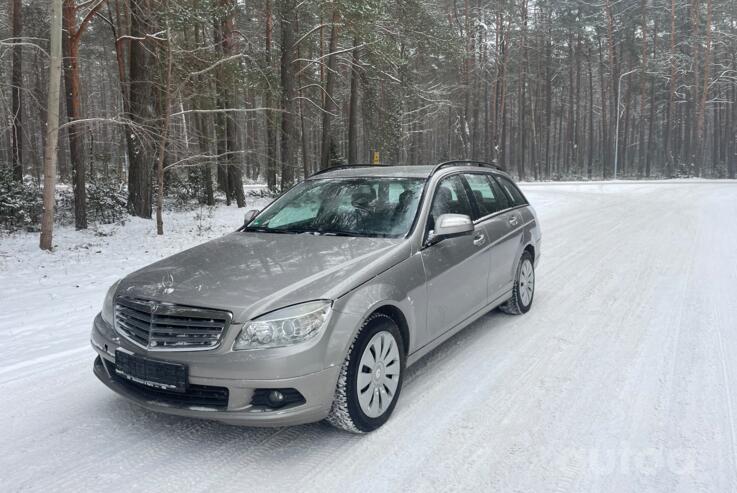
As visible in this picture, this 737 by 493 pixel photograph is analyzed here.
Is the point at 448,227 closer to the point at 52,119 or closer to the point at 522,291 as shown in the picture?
the point at 522,291

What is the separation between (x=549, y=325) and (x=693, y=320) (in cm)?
149

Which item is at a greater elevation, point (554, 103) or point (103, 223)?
point (554, 103)

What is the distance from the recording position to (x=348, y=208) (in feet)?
15.1

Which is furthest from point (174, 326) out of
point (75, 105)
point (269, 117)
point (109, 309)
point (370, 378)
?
point (269, 117)

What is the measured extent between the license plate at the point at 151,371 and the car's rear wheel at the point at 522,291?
3810mm

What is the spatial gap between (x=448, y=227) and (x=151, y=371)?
2.28 m

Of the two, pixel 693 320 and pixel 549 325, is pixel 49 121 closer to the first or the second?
pixel 549 325

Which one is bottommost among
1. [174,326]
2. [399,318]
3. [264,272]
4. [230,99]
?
[399,318]

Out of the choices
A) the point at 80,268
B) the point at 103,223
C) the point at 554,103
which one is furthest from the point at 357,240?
the point at 554,103

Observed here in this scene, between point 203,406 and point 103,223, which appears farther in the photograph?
point 103,223

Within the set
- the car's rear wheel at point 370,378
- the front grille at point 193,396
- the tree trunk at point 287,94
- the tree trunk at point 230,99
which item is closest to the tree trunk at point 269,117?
the tree trunk at point 287,94

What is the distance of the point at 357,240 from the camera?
4121 mm

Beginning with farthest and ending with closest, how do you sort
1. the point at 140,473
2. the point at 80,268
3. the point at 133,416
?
1. the point at 80,268
2. the point at 133,416
3. the point at 140,473

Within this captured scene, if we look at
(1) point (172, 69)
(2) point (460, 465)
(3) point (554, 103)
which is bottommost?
(2) point (460, 465)
